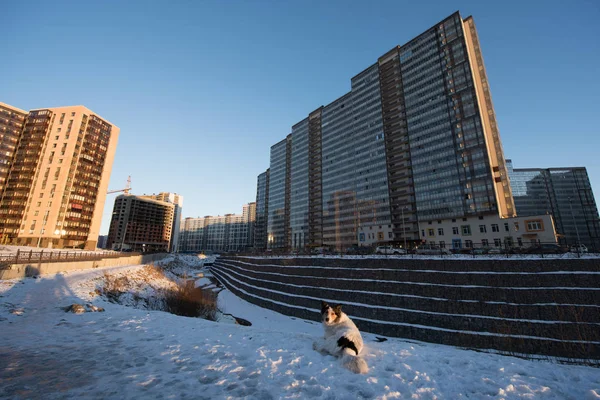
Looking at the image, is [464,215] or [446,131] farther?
[446,131]

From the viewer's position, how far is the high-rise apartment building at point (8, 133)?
8994 centimetres

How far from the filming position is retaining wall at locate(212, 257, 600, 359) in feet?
60.3

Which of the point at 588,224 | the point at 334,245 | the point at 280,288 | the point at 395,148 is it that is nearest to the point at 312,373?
the point at 280,288

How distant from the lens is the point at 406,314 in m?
24.4

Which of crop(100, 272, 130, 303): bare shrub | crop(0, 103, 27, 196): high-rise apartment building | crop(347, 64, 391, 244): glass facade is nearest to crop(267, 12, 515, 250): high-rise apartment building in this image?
crop(347, 64, 391, 244): glass facade

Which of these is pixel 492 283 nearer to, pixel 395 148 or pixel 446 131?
pixel 446 131

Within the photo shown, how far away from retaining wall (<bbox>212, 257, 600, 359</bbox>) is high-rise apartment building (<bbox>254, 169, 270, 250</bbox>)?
5599 inches

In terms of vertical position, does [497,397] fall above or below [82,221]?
below

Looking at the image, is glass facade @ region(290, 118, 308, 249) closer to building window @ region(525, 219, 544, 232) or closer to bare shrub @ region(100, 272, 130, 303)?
building window @ region(525, 219, 544, 232)

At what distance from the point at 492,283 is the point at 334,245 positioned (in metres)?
90.0

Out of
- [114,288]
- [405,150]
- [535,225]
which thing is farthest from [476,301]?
[405,150]

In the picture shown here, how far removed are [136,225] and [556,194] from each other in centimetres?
27475

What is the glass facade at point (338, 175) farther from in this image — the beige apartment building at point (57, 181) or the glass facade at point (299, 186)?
the beige apartment building at point (57, 181)

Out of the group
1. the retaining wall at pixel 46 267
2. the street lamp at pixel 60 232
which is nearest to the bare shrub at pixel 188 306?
the retaining wall at pixel 46 267
